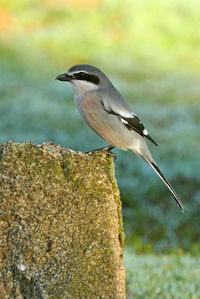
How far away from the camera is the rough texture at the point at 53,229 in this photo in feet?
12.4

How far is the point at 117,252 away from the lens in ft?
13.3

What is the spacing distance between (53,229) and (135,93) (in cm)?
1609

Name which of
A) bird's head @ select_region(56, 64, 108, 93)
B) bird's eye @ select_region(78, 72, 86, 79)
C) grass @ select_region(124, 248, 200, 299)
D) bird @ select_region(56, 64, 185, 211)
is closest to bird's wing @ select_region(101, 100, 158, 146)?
bird @ select_region(56, 64, 185, 211)

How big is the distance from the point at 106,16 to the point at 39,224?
22768 millimetres

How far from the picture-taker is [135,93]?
19688 millimetres

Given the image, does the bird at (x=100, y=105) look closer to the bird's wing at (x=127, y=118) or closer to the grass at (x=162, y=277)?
the bird's wing at (x=127, y=118)

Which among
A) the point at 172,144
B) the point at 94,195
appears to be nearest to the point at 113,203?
the point at 94,195

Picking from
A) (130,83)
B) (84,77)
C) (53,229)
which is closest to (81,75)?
(84,77)

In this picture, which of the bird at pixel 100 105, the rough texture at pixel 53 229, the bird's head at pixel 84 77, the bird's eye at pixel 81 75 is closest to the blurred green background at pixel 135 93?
the bird at pixel 100 105

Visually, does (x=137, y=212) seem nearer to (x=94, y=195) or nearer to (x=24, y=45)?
(x=94, y=195)

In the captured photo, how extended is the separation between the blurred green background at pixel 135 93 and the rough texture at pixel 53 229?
329cm

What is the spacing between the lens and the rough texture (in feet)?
12.4

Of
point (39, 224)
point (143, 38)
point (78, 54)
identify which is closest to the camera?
point (39, 224)

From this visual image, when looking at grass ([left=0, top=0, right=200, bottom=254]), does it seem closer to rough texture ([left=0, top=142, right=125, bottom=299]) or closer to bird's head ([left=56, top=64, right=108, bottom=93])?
bird's head ([left=56, top=64, right=108, bottom=93])
